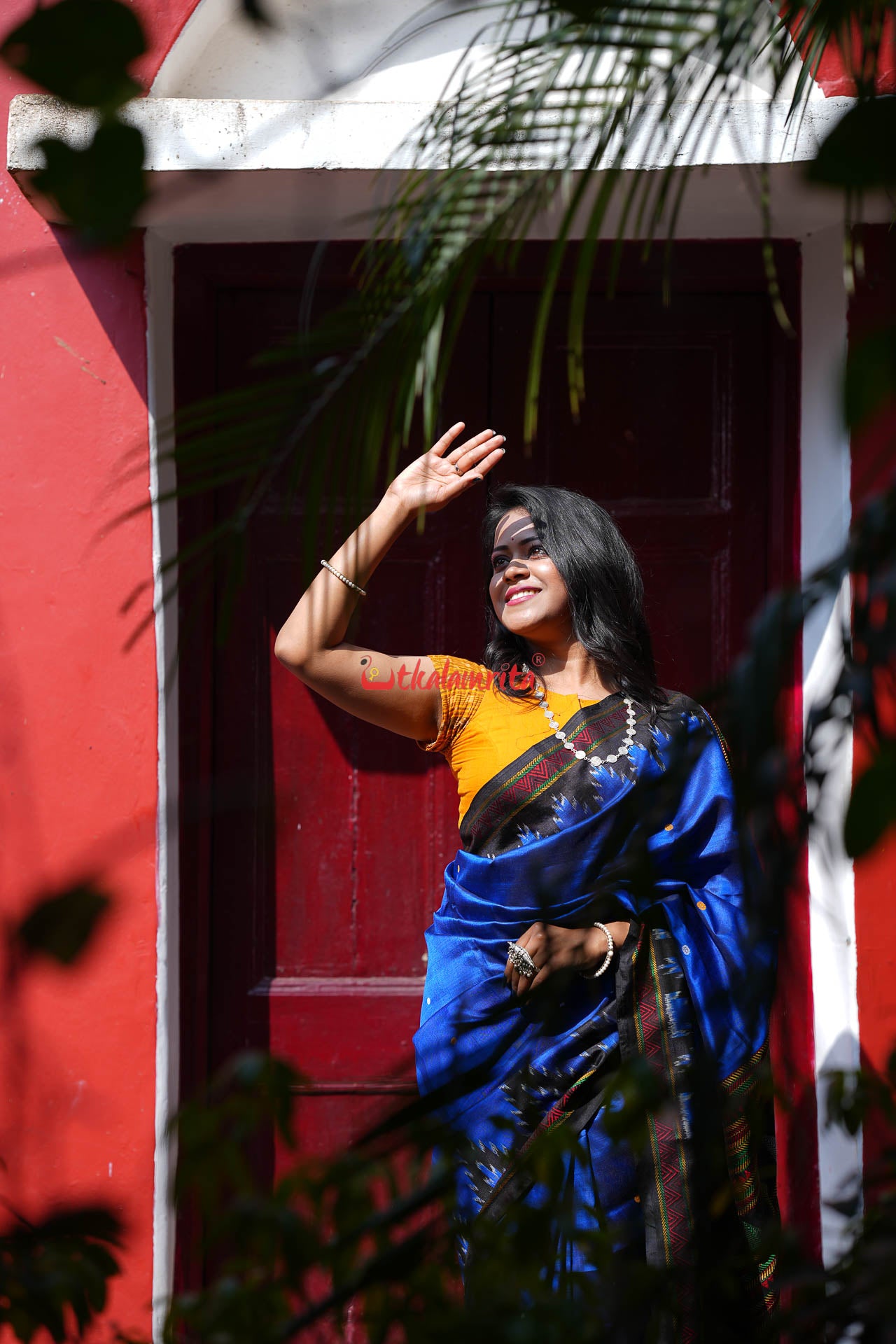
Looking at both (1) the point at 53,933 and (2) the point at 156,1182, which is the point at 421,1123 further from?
(2) the point at 156,1182

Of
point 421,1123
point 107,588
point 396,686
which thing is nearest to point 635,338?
point 396,686

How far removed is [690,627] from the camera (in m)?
2.22

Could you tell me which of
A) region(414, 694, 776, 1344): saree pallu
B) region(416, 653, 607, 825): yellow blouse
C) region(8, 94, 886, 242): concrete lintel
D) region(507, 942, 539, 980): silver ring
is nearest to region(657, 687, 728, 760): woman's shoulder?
region(414, 694, 776, 1344): saree pallu

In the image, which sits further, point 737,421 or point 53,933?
point 737,421

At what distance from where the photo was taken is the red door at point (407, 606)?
2158 mm

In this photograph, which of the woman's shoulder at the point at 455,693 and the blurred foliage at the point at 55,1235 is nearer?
the blurred foliage at the point at 55,1235

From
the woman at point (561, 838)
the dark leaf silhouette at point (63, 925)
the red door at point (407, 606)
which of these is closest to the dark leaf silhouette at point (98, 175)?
the dark leaf silhouette at point (63, 925)

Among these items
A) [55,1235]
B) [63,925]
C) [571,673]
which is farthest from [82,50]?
[571,673]

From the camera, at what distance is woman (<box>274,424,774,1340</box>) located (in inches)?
60.9

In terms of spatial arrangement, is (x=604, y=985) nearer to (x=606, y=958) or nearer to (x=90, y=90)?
(x=606, y=958)

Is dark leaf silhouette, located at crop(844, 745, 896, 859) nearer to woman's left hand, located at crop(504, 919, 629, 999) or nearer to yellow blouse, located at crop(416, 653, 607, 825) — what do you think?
woman's left hand, located at crop(504, 919, 629, 999)

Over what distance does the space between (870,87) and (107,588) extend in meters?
1.59

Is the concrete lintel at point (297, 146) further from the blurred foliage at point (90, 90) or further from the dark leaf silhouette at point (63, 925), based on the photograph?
the dark leaf silhouette at point (63, 925)

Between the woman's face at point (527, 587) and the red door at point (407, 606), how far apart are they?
0.40 metres
